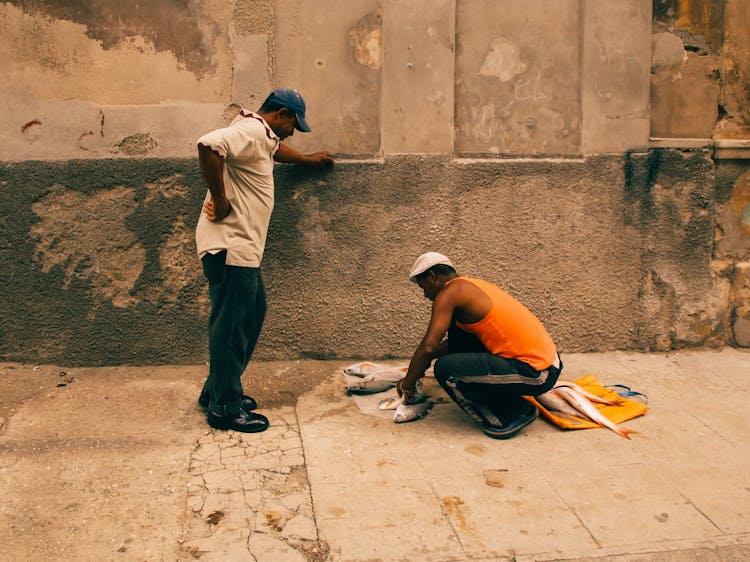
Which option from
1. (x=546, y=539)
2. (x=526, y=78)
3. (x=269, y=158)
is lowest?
(x=546, y=539)

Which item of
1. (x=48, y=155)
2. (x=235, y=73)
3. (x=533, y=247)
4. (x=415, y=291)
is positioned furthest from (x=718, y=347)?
(x=48, y=155)

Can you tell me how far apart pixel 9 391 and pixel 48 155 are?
1.39m

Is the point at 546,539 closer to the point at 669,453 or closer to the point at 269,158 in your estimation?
the point at 669,453

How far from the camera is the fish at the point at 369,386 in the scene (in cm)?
433

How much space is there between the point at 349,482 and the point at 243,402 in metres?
1.01

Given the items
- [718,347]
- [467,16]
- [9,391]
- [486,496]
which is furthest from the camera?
[718,347]

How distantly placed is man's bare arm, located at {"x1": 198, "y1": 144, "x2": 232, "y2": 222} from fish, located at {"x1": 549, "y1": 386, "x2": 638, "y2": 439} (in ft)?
6.63

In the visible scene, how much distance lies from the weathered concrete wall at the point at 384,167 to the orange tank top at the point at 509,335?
102 cm

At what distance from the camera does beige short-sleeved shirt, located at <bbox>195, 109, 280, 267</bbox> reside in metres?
3.70

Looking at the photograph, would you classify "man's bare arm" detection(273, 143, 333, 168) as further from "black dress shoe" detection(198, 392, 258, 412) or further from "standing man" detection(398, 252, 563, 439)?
"black dress shoe" detection(198, 392, 258, 412)

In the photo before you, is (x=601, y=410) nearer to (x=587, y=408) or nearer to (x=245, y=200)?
(x=587, y=408)

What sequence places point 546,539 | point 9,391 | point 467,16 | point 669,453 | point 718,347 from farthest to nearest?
1. point 718,347
2. point 467,16
3. point 9,391
4. point 669,453
5. point 546,539

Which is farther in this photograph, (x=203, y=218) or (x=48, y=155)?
(x=48, y=155)

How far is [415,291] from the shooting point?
4809 mm
